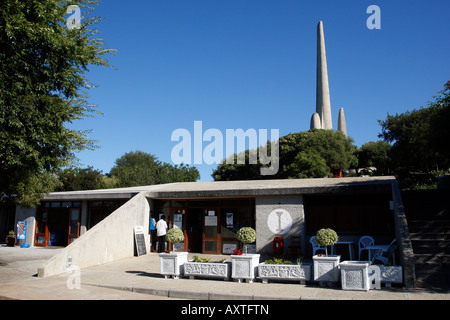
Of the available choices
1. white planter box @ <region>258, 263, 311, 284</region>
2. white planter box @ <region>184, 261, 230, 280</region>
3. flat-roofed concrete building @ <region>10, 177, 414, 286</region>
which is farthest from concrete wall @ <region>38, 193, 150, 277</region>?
white planter box @ <region>258, 263, 311, 284</region>

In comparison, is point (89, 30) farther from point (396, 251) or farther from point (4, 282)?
point (396, 251)

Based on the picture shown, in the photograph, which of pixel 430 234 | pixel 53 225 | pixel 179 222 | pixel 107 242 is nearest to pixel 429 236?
pixel 430 234

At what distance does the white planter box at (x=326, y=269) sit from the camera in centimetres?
924

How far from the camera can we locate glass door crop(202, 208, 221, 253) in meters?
16.5

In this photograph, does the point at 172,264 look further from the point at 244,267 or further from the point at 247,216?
the point at 247,216

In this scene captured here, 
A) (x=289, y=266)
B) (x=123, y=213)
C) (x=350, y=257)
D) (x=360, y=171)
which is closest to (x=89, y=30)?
(x=123, y=213)

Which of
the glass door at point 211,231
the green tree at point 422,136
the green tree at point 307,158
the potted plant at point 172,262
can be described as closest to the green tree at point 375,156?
the green tree at point 307,158

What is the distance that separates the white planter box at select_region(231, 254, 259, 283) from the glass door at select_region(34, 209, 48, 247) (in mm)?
14456

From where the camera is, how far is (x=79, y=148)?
38.2 feet

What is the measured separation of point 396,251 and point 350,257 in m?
1.73

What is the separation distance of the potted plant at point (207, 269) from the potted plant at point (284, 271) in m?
1.02

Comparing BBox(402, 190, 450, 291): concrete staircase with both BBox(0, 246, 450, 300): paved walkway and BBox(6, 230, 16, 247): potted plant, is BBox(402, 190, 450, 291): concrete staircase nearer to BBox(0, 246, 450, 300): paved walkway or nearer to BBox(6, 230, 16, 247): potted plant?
BBox(0, 246, 450, 300): paved walkway

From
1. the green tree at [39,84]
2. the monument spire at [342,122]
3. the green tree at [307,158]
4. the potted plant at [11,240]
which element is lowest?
the potted plant at [11,240]

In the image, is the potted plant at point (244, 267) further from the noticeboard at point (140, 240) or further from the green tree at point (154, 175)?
the green tree at point (154, 175)
